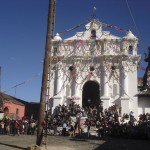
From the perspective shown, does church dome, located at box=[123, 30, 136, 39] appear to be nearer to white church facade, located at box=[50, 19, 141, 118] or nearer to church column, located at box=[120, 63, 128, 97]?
white church facade, located at box=[50, 19, 141, 118]

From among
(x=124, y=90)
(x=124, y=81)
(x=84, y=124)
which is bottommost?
(x=84, y=124)

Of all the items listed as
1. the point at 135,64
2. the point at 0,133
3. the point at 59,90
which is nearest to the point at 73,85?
the point at 59,90

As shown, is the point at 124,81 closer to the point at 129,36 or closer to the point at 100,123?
the point at 129,36

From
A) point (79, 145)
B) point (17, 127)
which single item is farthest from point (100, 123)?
point (17, 127)

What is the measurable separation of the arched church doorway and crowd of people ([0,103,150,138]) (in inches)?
141

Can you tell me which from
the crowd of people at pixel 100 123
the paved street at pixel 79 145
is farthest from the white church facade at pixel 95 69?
the paved street at pixel 79 145

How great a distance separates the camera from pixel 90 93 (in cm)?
3086

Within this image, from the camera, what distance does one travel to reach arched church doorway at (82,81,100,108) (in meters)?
29.6

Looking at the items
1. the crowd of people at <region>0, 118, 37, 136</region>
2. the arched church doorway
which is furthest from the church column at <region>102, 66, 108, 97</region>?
the crowd of people at <region>0, 118, 37, 136</region>

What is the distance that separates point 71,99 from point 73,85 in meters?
2.14

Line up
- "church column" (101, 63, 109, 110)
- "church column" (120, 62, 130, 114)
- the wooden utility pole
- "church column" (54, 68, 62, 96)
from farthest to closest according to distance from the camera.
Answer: "church column" (54, 68, 62, 96)
"church column" (101, 63, 109, 110)
"church column" (120, 62, 130, 114)
the wooden utility pole

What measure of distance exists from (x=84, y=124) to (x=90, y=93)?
8579 millimetres

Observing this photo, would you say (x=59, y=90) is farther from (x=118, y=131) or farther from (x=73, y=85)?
(x=118, y=131)

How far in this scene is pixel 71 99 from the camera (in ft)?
90.5
